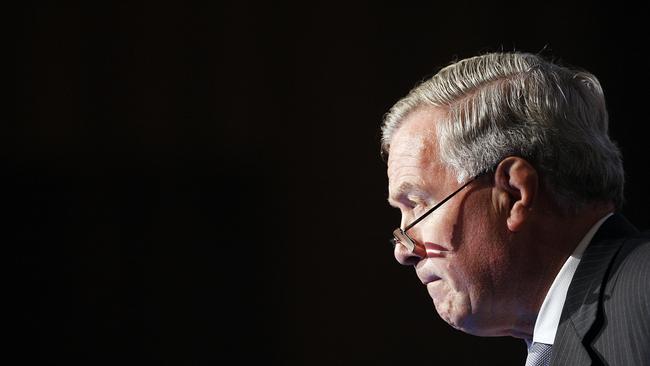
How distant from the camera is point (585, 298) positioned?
5.00 ft

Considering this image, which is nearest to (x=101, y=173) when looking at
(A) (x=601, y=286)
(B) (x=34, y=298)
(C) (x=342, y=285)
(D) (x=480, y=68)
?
(B) (x=34, y=298)

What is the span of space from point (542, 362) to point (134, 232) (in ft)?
7.87

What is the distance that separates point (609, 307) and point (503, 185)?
13.3 inches

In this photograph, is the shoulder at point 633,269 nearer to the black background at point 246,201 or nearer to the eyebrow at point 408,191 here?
the eyebrow at point 408,191

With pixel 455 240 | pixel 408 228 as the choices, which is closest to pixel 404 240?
pixel 408 228

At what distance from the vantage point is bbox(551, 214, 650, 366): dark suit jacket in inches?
54.4

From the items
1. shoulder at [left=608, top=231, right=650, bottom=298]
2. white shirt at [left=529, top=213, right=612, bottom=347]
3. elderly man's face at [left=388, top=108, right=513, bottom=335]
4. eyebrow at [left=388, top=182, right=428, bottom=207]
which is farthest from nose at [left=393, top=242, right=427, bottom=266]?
shoulder at [left=608, top=231, right=650, bottom=298]

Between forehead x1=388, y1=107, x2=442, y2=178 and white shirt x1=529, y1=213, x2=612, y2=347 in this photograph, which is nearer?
white shirt x1=529, y1=213, x2=612, y2=347

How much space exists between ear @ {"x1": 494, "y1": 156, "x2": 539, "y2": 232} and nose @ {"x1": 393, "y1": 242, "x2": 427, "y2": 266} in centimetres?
19

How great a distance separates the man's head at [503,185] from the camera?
5.47ft

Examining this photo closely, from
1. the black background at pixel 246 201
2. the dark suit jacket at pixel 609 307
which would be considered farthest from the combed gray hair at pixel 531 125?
the black background at pixel 246 201

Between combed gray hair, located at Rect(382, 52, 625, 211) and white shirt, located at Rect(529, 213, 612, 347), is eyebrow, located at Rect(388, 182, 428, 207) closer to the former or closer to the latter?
combed gray hair, located at Rect(382, 52, 625, 211)

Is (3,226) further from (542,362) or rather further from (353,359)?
(542,362)

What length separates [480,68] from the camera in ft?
5.94
